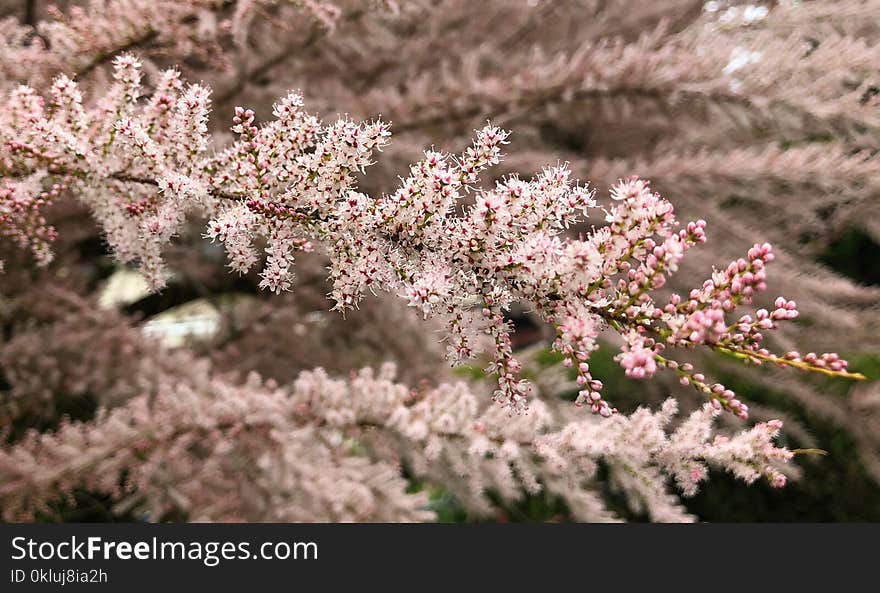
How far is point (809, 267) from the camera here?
100 inches

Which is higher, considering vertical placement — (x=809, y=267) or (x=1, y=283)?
(x=1, y=283)

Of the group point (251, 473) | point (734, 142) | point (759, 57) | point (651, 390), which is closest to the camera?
point (251, 473)

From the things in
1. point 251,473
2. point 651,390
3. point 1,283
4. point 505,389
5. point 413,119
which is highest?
point 413,119

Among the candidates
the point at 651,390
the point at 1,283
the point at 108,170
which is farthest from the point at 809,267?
the point at 1,283

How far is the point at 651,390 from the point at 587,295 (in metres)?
2.13

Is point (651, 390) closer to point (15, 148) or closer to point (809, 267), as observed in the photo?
point (809, 267)

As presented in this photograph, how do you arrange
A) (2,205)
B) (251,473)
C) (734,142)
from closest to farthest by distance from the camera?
(2,205), (251,473), (734,142)

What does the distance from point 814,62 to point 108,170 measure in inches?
67.9

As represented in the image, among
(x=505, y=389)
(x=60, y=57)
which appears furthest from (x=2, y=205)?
(x=505, y=389)

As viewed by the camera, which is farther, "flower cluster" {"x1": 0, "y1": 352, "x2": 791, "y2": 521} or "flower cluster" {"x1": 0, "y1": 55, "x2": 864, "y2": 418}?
"flower cluster" {"x1": 0, "y1": 352, "x2": 791, "y2": 521}

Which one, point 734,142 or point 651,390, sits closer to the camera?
point 651,390

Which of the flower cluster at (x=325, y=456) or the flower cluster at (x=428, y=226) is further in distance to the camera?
the flower cluster at (x=325, y=456)

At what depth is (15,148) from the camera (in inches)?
37.8

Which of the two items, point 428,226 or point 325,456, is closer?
point 428,226
